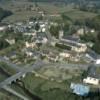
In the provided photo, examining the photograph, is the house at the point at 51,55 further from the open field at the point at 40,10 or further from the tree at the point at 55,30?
the open field at the point at 40,10

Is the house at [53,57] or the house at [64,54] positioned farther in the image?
the house at [64,54]

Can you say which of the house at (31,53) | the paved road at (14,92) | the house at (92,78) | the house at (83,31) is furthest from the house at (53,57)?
the house at (83,31)

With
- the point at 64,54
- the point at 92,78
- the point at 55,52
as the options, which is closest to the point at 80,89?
the point at 92,78

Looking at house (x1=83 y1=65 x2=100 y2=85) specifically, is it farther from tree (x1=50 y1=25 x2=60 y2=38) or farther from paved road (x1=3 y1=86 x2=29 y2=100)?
tree (x1=50 y1=25 x2=60 y2=38)

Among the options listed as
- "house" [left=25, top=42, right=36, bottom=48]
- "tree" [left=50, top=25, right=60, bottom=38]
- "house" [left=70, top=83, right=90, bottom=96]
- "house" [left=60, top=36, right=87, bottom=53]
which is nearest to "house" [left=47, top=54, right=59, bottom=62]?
"house" [left=60, top=36, right=87, bottom=53]

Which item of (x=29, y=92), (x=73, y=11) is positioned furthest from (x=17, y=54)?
(x=73, y=11)

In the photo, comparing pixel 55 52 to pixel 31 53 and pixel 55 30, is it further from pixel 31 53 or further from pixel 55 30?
pixel 55 30
